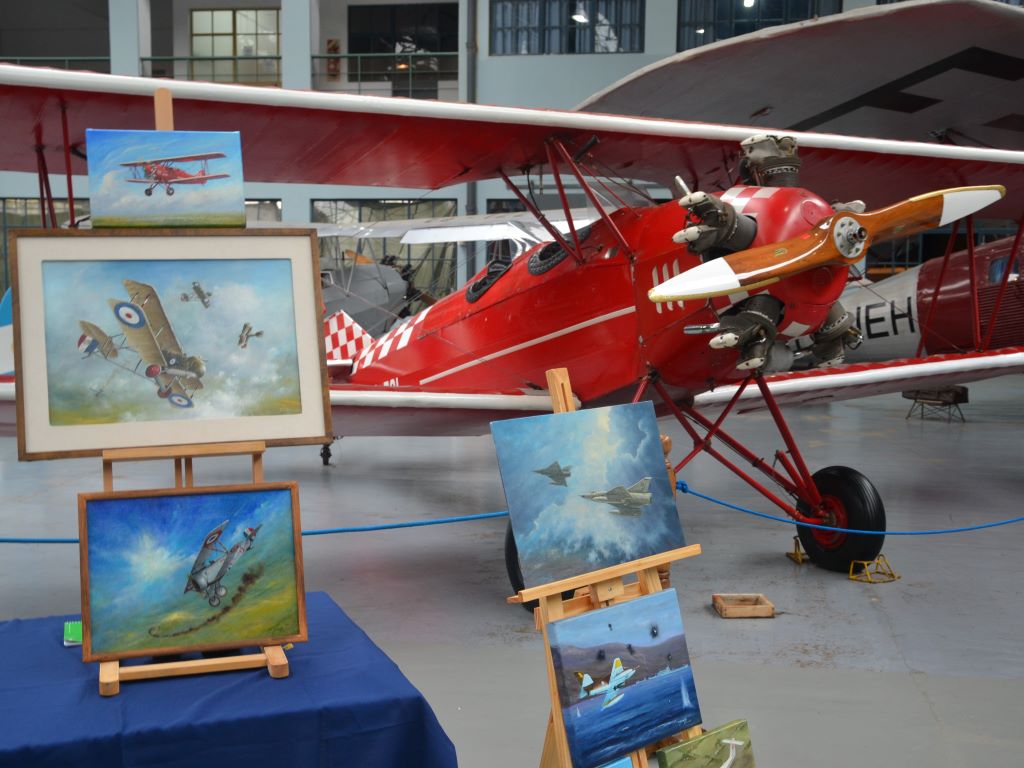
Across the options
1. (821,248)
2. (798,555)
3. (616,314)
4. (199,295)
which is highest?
(821,248)

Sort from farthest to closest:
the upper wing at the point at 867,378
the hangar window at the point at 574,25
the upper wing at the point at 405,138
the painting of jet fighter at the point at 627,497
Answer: the hangar window at the point at 574,25, the upper wing at the point at 867,378, the upper wing at the point at 405,138, the painting of jet fighter at the point at 627,497

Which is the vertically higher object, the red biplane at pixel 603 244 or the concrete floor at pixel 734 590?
the red biplane at pixel 603 244

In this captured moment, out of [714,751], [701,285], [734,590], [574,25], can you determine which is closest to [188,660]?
[714,751]

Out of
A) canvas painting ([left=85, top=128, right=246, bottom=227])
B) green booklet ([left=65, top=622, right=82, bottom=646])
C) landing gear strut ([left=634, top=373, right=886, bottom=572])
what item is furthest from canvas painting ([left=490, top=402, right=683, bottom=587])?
landing gear strut ([left=634, top=373, right=886, bottom=572])

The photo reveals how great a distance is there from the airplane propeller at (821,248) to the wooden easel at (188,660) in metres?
2.03

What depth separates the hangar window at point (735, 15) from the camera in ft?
52.1

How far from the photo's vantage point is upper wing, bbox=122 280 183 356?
2154mm

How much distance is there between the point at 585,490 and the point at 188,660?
3.18 ft

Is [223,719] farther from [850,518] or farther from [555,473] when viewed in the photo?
[850,518]

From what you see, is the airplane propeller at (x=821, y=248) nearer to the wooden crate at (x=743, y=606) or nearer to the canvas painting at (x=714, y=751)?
the wooden crate at (x=743, y=606)

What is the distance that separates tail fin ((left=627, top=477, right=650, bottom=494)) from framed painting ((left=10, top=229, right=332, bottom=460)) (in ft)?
2.41

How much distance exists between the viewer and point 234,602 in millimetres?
2104

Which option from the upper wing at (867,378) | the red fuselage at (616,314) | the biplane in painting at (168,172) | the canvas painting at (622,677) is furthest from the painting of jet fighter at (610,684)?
the upper wing at (867,378)

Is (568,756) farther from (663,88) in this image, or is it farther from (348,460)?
(663,88)
